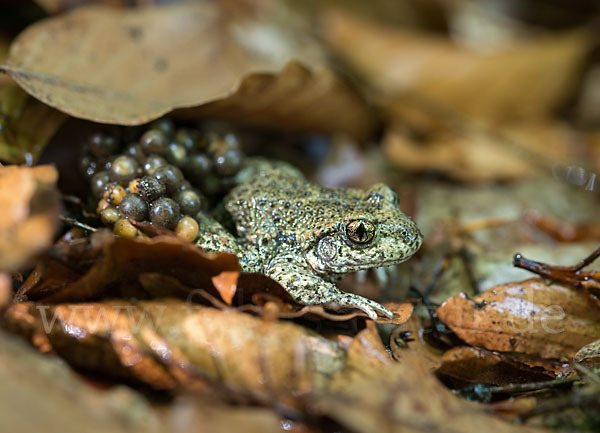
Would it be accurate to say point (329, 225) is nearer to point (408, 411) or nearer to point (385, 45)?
point (408, 411)

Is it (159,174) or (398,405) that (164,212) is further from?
(398,405)

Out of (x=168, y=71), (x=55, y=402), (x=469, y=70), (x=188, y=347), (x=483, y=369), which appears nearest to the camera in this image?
(x=55, y=402)

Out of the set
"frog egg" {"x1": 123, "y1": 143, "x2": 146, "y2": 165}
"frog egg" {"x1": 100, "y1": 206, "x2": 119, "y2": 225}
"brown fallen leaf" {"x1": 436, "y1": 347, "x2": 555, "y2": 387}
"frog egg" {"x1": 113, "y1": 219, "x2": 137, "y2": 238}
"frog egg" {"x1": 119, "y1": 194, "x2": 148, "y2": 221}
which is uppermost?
"frog egg" {"x1": 123, "y1": 143, "x2": 146, "y2": 165}

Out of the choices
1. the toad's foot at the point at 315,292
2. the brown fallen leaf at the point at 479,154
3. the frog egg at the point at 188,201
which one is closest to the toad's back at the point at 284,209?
the toad's foot at the point at 315,292

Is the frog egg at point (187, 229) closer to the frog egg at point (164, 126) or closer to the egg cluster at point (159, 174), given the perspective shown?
the egg cluster at point (159, 174)

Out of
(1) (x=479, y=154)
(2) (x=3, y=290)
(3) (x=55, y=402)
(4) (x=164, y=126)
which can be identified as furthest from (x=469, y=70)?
(3) (x=55, y=402)

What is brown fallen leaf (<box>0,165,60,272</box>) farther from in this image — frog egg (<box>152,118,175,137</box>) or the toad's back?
the toad's back

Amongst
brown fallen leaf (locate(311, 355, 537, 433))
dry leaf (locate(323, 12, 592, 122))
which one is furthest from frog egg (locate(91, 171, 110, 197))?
dry leaf (locate(323, 12, 592, 122))
